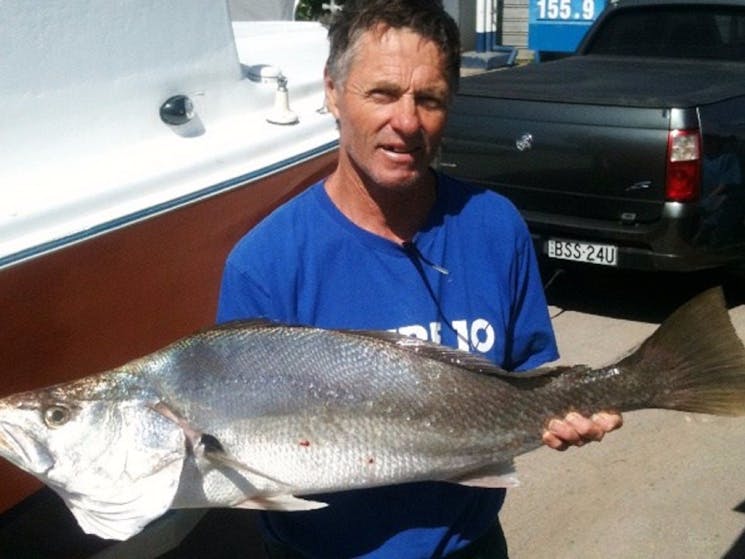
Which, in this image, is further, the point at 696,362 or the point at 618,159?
the point at 618,159

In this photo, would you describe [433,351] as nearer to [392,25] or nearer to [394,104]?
[394,104]

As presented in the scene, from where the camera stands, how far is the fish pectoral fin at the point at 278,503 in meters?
2.10

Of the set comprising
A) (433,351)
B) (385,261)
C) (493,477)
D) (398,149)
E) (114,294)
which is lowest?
(114,294)

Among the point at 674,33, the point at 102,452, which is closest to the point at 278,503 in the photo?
the point at 102,452

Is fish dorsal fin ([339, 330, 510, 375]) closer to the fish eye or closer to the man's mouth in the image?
the man's mouth

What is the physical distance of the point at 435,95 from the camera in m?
2.28

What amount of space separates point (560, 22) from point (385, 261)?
14.4 m

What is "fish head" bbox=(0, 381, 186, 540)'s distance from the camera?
2035 mm

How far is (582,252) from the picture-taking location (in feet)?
22.4

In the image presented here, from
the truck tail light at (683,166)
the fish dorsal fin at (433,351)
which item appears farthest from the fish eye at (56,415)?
the truck tail light at (683,166)

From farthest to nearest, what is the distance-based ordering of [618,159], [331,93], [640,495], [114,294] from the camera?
1. [618,159]
2. [640,495]
3. [114,294]
4. [331,93]

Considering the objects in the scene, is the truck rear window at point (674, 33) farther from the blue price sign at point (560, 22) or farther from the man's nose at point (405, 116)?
the blue price sign at point (560, 22)

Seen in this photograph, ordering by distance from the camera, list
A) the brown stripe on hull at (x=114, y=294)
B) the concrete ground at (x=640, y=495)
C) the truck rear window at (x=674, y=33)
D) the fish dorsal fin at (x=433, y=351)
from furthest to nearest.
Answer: the truck rear window at (x=674, y=33) → the concrete ground at (x=640, y=495) → the brown stripe on hull at (x=114, y=294) → the fish dorsal fin at (x=433, y=351)

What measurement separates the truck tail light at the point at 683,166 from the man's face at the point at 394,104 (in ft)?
14.0
